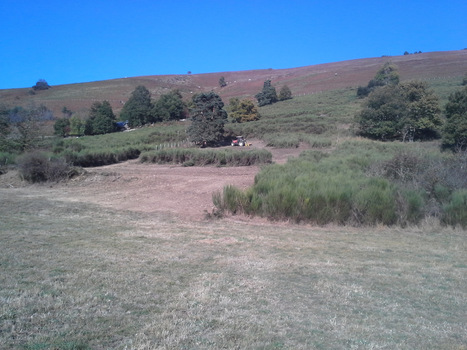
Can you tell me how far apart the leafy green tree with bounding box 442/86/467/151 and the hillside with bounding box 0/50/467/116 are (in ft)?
128

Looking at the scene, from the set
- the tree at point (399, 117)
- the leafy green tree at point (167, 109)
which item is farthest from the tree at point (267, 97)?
the tree at point (399, 117)

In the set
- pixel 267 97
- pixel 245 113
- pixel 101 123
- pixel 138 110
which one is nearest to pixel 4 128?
pixel 101 123

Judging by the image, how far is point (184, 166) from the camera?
28.2 metres

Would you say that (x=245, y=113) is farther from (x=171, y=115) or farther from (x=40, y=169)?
(x=40, y=169)

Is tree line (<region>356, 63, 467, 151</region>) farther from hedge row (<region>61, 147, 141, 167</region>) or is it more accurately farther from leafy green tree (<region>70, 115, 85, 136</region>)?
leafy green tree (<region>70, 115, 85, 136</region>)

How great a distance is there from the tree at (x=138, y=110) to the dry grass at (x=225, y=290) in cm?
5429

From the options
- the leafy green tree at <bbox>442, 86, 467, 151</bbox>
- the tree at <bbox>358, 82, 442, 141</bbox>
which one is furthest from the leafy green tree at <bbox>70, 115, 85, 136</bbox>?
the leafy green tree at <bbox>442, 86, 467, 151</bbox>

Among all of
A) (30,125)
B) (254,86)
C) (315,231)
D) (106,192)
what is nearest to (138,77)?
(254,86)

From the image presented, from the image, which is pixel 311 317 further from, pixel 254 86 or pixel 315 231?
pixel 254 86

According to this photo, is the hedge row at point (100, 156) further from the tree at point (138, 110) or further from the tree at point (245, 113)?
the tree at point (138, 110)

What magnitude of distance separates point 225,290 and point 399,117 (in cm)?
3541

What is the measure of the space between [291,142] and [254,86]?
63.9m

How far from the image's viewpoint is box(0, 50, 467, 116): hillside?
7594cm

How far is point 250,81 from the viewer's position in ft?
343
